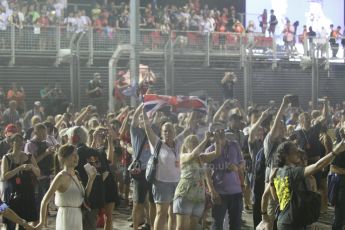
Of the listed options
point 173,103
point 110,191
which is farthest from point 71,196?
point 173,103

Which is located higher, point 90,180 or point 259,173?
point 90,180

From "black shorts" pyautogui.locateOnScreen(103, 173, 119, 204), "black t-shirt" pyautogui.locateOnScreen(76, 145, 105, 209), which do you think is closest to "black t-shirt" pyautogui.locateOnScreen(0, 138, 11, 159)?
"black shorts" pyautogui.locateOnScreen(103, 173, 119, 204)

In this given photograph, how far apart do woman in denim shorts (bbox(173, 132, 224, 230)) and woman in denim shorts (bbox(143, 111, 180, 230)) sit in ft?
1.51

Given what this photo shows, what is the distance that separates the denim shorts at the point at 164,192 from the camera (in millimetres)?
9391

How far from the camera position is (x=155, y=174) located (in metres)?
9.39

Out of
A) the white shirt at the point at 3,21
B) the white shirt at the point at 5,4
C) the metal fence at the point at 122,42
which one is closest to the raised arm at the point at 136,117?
the metal fence at the point at 122,42

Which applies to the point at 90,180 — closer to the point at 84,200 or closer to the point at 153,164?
the point at 84,200

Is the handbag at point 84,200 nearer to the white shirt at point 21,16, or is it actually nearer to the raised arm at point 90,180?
the raised arm at point 90,180

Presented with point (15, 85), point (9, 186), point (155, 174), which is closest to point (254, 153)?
point (155, 174)

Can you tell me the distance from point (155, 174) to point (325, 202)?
4.03m

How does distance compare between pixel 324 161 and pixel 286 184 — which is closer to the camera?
pixel 324 161

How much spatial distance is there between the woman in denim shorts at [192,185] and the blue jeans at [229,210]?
198mm

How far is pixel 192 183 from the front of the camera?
8.75 m

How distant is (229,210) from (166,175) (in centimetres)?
86
